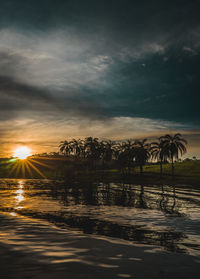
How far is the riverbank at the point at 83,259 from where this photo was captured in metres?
4.46

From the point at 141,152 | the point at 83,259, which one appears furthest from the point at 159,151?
the point at 83,259

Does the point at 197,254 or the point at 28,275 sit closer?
the point at 28,275

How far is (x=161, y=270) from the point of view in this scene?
4.94 m

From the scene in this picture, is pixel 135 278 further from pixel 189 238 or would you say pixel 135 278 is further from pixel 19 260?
pixel 189 238

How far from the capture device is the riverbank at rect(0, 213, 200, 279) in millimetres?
4457

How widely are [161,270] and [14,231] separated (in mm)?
5558

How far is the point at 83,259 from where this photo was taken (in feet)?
17.4

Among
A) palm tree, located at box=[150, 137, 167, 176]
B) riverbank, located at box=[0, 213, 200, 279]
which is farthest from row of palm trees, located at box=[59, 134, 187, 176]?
riverbank, located at box=[0, 213, 200, 279]

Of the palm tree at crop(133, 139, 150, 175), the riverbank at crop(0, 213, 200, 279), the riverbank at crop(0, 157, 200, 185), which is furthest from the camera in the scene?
the palm tree at crop(133, 139, 150, 175)

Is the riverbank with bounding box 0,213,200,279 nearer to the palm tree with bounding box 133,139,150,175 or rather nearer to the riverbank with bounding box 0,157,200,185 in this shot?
the riverbank with bounding box 0,157,200,185

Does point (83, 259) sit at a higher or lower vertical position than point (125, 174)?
higher

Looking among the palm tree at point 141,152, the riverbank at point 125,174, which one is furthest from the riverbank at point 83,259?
the palm tree at point 141,152

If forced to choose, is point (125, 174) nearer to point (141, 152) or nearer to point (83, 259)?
point (141, 152)

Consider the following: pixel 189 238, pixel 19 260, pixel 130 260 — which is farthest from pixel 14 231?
pixel 189 238
